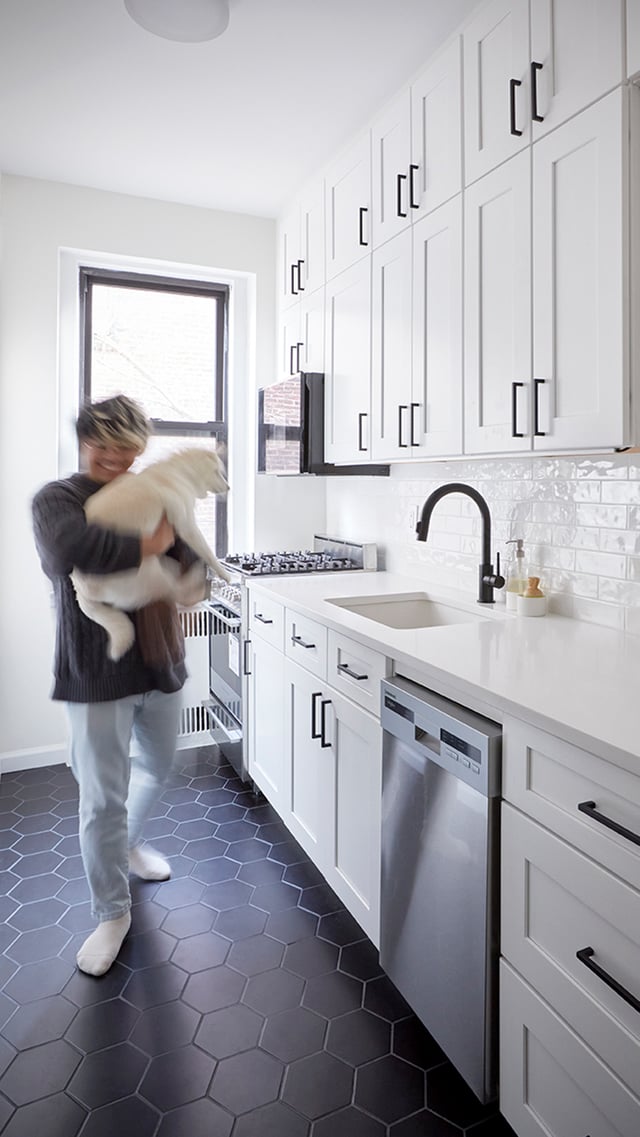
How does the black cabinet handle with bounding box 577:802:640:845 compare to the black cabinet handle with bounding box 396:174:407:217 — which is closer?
the black cabinet handle with bounding box 577:802:640:845

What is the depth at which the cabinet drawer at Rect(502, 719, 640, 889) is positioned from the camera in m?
0.97

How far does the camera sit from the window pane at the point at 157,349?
3119mm

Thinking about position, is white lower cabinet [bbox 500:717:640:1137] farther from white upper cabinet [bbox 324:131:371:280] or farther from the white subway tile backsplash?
white upper cabinet [bbox 324:131:371:280]

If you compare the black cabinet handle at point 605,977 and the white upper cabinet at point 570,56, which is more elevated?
the white upper cabinet at point 570,56

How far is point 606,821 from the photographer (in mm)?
988

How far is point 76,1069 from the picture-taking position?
4.92 feet

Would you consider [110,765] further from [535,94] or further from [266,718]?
[535,94]

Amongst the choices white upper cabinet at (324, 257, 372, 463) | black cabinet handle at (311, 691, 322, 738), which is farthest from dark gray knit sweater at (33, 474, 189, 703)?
white upper cabinet at (324, 257, 372, 463)

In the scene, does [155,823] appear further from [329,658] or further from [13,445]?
[13,445]

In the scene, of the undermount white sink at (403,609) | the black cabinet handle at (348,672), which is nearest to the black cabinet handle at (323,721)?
the black cabinet handle at (348,672)

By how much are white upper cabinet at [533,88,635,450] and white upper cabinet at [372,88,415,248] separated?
67 centimetres

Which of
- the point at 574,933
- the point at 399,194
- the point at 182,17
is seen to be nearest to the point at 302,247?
the point at 399,194

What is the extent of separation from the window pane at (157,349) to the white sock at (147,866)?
1923mm

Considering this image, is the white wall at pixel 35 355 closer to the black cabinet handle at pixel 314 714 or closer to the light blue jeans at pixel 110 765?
the light blue jeans at pixel 110 765
